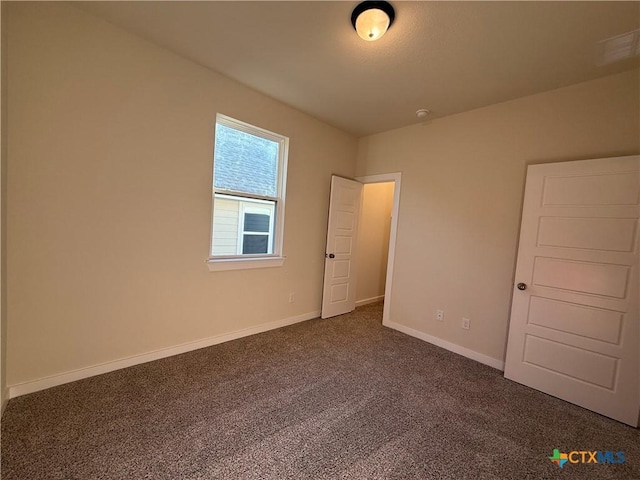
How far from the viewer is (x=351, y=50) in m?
2.10

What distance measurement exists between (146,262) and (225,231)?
0.81 meters

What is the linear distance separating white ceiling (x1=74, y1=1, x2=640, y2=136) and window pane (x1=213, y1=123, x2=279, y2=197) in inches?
22.2

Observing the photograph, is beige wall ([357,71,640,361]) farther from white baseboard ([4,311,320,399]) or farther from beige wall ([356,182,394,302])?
white baseboard ([4,311,320,399])

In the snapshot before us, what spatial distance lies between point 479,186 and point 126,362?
12.7 ft

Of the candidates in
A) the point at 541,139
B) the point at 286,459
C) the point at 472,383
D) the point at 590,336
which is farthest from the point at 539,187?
the point at 286,459

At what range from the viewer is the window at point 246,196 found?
9.16 ft

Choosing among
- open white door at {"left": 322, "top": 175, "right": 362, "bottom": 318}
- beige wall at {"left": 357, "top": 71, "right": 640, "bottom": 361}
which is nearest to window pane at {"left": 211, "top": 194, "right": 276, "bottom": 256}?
open white door at {"left": 322, "top": 175, "right": 362, "bottom": 318}

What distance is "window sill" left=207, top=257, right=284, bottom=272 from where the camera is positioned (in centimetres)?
275

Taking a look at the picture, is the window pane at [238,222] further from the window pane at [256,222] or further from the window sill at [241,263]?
the window sill at [241,263]

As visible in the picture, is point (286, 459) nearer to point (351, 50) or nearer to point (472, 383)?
point (472, 383)

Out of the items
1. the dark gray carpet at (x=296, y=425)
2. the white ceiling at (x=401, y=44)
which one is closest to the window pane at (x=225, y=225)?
the dark gray carpet at (x=296, y=425)

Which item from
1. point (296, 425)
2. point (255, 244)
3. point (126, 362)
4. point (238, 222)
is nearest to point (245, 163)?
point (238, 222)

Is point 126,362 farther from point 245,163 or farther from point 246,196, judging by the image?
point 245,163

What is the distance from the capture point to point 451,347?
3.05 m
